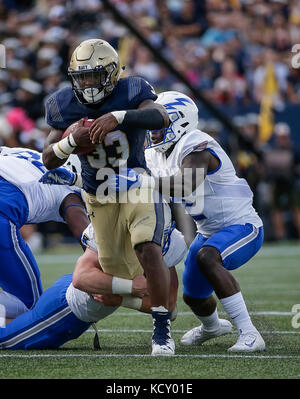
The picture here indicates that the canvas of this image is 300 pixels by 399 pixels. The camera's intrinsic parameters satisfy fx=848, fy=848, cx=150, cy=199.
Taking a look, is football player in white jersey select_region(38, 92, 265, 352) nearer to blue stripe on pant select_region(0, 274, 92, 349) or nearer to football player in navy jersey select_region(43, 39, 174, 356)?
football player in navy jersey select_region(43, 39, 174, 356)

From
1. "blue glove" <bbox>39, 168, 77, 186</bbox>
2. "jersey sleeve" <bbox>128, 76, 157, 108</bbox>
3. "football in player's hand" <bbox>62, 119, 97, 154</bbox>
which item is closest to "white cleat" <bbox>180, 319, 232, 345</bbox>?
"blue glove" <bbox>39, 168, 77, 186</bbox>

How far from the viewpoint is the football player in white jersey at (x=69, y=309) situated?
4230 mm

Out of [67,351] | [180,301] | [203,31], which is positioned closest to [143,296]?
[67,351]

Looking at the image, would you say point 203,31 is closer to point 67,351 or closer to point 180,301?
point 180,301

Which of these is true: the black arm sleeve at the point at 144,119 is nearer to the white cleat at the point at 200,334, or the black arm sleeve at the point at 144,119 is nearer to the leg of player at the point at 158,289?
the leg of player at the point at 158,289

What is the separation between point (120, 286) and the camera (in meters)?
4.20

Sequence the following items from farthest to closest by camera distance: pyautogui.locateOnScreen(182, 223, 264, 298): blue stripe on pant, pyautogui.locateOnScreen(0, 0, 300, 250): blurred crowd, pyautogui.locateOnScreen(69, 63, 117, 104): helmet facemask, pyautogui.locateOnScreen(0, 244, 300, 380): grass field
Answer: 1. pyautogui.locateOnScreen(0, 0, 300, 250): blurred crowd
2. pyautogui.locateOnScreen(182, 223, 264, 298): blue stripe on pant
3. pyautogui.locateOnScreen(69, 63, 117, 104): helmet facemask
4. pyautogui.locateOnScreen(0, 244, 300, 380): grass field

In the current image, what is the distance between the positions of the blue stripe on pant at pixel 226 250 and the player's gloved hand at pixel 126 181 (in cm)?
52

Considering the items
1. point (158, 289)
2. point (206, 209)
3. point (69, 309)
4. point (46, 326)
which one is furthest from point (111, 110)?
point (46, 326)

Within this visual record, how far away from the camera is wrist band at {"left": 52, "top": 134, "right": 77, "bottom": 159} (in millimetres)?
3963

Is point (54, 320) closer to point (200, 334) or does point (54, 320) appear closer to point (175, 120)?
point (200, 334)

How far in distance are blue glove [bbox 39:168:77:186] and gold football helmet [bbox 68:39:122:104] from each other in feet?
1.23

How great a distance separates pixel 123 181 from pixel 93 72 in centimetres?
55

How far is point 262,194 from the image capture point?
1191 centimetres
